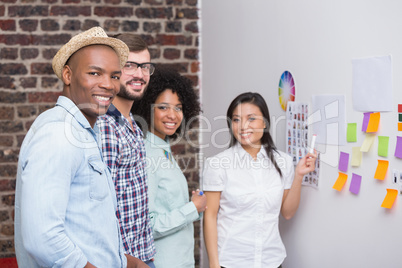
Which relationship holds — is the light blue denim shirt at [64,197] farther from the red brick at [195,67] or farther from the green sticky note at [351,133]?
the red brick at [195,67]

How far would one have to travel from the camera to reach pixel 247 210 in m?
2.05

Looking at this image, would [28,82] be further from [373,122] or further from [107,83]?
[373,122]

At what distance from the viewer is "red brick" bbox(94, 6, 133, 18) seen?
3.23 m

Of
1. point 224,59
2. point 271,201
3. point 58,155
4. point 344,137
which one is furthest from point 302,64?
point 58,155

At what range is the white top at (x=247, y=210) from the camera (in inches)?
80.4

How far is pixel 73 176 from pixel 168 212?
892 mm

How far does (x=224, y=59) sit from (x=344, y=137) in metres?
1.40

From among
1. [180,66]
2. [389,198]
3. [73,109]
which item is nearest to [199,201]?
[389,198]

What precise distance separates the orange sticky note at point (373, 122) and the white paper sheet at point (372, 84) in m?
0.02

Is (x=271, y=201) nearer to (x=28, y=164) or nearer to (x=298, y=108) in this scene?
(x=298, y=108)

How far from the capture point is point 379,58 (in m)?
1.60

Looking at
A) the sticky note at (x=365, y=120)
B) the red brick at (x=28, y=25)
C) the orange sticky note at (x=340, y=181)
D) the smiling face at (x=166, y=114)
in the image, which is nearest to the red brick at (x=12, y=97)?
the red brick at (x=28, y=25)

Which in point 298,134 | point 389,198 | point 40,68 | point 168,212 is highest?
point 40,68

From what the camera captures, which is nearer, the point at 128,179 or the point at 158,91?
the point at 128,179
